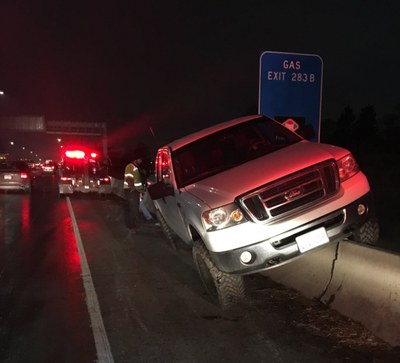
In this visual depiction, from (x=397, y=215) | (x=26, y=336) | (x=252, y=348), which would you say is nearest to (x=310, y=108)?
(x=397, y=215)

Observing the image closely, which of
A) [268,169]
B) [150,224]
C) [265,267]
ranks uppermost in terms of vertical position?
[268,169]

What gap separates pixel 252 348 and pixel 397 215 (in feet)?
29.4

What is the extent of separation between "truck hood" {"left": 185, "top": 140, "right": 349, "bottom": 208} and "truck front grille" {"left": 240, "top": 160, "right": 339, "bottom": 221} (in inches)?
3.6

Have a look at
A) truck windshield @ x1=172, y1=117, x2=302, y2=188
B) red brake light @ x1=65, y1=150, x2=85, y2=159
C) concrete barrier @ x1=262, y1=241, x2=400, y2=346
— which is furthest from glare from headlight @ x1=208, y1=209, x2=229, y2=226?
red brake light @ x1=65, y1=150, x2=85, y2=159

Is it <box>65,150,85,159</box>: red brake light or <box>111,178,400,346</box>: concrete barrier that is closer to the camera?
<box>111,178,400,346</box>: concrete barrier

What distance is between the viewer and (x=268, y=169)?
491cm

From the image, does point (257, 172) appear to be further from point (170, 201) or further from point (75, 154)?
point (75, 154)

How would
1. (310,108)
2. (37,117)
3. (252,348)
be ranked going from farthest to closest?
(37,117) < (310,108) < (252,348)

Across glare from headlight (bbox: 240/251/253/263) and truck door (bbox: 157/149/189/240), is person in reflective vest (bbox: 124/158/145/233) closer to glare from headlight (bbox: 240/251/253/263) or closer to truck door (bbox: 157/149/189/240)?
truck door (bbox: 157/149/189/240)

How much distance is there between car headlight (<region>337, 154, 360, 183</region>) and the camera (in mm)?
4962

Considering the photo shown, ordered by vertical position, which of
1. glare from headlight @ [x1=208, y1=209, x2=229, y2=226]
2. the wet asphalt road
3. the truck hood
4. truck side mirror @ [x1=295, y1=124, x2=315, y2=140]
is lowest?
the wet asphalt road

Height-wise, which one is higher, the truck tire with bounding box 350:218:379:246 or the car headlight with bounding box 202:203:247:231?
the car headlight with bounding box 202:203:247:231

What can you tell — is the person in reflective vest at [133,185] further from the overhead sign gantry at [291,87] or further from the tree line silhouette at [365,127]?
the tree line silhouette at [365,127]

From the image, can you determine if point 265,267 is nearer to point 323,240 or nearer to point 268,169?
point 323,240
